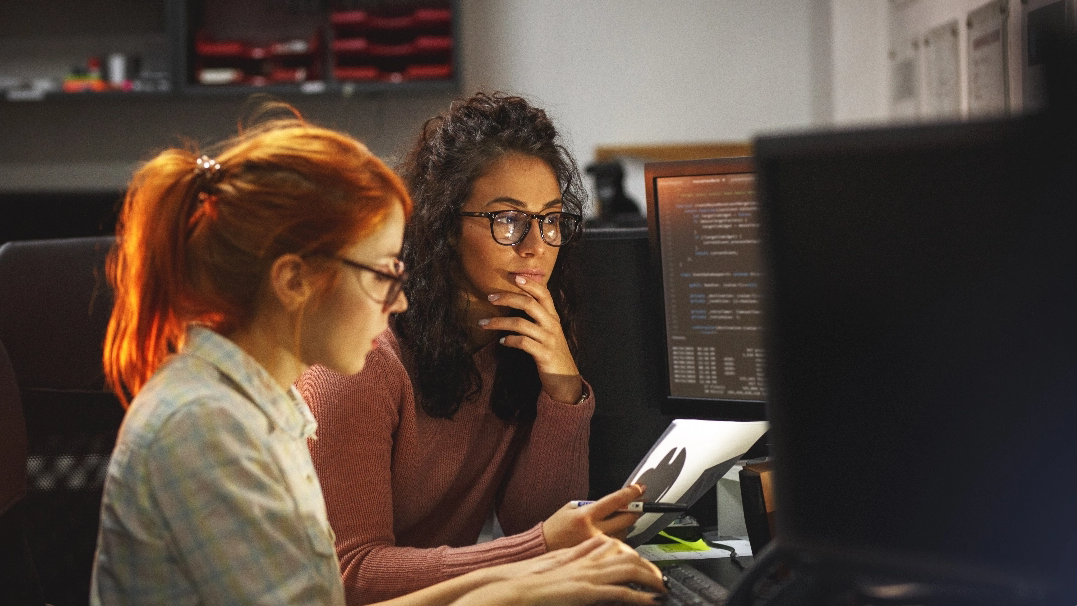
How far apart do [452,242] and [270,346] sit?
481mm

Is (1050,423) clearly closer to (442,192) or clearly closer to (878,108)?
(442,192)

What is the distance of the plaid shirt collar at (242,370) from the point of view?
80cm

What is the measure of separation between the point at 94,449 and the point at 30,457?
8 centimetres

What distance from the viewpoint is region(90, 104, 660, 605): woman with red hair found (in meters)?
0.72

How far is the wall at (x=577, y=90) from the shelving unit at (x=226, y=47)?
197 millimetres

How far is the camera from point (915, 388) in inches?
24.3

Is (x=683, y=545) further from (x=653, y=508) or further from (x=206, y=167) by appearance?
(x=206, y=167)

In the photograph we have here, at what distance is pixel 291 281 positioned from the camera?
2.70 ft

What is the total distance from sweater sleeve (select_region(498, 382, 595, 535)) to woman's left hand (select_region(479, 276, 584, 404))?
3 centimetres

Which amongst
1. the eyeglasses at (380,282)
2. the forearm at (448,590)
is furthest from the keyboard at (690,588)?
the eyeglasses at (380,282)

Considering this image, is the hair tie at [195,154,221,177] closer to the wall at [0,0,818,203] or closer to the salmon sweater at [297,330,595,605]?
the salmon sweater at [297,330,595,605]

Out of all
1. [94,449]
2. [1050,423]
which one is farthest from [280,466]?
[94,449]

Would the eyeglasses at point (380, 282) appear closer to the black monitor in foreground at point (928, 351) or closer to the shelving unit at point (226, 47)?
the black monitor in foreground at point (928, 351)

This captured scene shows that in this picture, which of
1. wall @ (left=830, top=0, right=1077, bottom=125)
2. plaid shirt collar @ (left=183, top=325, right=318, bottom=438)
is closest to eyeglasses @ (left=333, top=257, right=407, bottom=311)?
plaid shirt collar @ (left=183, top=325, right=318, bottom=438)
